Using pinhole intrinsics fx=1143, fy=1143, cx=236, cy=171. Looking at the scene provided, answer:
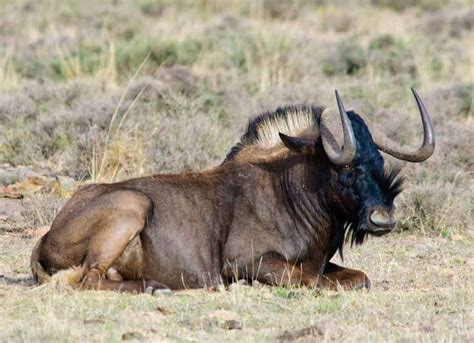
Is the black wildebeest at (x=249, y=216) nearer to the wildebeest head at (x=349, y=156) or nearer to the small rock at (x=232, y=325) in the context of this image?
the wildebeest head at (x=349, y=156)

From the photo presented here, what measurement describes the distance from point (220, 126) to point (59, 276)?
6.57m

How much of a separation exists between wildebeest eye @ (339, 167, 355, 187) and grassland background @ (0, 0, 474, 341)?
860 mm

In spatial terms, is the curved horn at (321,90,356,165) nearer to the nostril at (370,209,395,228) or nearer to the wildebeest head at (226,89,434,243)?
the wildebeest head at (226,89,434,243)

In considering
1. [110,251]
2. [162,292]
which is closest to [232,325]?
[162,292]

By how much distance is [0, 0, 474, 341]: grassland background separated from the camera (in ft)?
23.4

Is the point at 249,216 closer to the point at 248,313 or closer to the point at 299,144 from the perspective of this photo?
the point at 299,144

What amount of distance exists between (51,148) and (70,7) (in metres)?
16.7

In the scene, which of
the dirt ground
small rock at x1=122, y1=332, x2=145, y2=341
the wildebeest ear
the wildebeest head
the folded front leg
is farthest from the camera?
the wildebeest ear

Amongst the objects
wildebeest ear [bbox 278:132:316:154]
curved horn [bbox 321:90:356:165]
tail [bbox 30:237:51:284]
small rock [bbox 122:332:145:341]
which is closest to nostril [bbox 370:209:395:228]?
curved horn [bbox 321:90:356:165]

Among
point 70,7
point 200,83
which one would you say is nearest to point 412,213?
point 200,83

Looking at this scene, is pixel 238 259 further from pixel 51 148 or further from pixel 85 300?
pixel 51 148

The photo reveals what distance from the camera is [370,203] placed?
8203 mm

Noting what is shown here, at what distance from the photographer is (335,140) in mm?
8445

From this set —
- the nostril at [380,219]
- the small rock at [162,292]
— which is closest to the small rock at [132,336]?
the small rock at [162,292]
